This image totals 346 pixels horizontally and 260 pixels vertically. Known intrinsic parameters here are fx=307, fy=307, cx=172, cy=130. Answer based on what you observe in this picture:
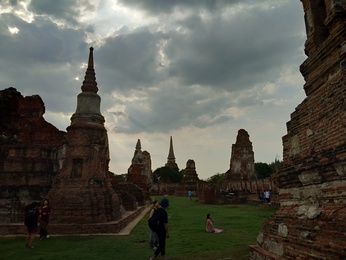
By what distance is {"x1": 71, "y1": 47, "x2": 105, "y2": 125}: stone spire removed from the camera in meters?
13.4

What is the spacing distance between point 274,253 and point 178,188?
43046 mm

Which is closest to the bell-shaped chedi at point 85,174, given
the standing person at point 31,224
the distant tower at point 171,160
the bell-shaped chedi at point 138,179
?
the standing person at point 31,224

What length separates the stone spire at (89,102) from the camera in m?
13.4

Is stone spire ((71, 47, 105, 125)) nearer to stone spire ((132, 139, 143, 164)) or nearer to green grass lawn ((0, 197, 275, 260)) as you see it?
green grass lawn ((0, 197, 275, 260))

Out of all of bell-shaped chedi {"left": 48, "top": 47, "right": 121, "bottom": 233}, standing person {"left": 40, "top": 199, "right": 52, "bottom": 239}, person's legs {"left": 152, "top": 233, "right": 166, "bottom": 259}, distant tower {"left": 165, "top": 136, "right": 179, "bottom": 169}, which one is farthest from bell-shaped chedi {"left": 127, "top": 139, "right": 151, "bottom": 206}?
distant tower {"left": 165, "top": 136, "right": 179, "bottom": 169}

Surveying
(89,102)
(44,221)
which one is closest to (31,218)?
(44,221)

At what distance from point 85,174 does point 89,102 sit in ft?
10.9

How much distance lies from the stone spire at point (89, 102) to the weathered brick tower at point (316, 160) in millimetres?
9338

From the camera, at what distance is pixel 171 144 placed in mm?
82312

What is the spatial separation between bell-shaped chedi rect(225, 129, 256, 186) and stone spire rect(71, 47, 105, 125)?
2532 cm

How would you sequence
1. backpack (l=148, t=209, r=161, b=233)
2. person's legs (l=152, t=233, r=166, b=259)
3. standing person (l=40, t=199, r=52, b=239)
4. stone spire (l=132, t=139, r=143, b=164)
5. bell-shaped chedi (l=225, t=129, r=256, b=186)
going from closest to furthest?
person's legs (l=152, t=233, r=166, b=259) → backpack (l=148, t=209, r=161, b=233) → standing person (l=40, t=199, r=52, b=239) → stone spire (l=132, t=139, r=143, b=164) → bell-shaped chedi (l=225, t=129, r=256, b=186)

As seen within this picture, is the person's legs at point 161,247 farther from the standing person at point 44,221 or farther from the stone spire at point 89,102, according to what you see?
the stone spire at point 89,102

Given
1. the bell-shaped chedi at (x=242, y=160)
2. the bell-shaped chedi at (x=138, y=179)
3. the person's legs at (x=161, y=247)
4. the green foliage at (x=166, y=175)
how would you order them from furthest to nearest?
the green foliage at (x=166, y=175)
the bell-shaped chedi at (x=242, y=160)
the bell-shaped chedi at (x=138, y=179)
the person's legs at (x=161, y=247)

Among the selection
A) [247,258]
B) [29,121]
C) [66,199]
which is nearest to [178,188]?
[29,121]
